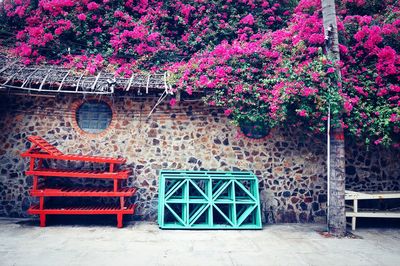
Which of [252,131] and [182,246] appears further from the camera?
[252,131]

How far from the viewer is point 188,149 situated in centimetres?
700

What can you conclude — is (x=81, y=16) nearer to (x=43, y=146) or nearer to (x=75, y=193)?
(x=43, y=146)

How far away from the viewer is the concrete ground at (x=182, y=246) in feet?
14.4

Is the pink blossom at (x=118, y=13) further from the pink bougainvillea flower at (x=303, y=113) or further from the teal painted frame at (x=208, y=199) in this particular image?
the pink bougainvillea flower at (x=303, y=113)

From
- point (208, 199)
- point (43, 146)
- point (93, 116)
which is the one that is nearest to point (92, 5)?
point (93, 116)

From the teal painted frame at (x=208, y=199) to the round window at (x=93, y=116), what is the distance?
2170mm

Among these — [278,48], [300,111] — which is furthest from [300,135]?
[278,48]

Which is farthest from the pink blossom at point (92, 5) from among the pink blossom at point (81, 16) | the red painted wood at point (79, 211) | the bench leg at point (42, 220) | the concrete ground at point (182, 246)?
the concrete ground at point (182, 246)

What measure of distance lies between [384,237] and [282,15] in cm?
731

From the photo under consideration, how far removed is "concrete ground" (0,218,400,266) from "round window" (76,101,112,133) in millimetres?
2566

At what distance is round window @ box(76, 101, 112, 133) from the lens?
698 centimetres

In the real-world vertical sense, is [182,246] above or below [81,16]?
below

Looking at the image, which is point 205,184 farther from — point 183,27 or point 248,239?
point 183,27

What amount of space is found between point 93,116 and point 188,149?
2.81 metres
